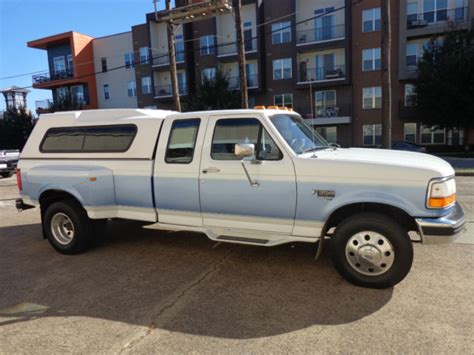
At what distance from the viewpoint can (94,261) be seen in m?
5.25

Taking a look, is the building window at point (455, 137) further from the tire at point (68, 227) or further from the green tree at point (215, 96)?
the tire at point (68, 227)

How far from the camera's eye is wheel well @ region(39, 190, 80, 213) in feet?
18.6

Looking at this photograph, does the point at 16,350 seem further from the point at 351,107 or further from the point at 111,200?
the point at 351,107

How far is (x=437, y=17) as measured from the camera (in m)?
26.6

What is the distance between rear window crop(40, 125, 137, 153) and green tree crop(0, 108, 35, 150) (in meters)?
37.2

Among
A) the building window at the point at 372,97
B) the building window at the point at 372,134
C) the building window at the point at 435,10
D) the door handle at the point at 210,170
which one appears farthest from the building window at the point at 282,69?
the door handle at the point at 210,170

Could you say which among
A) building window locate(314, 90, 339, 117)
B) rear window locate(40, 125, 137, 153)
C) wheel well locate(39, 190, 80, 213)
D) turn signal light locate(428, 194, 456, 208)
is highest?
building window locate(314, 90, 339, 117)

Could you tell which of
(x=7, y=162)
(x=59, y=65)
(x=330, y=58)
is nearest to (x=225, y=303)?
(x=7, y=162)

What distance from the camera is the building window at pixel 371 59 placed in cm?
2756

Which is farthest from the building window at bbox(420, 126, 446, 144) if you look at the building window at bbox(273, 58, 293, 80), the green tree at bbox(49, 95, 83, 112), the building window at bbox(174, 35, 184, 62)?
the green tree at bbox(49, 95, 83, 112)

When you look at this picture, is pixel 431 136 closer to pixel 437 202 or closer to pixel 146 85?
pixel 146 85

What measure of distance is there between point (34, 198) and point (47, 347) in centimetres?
337

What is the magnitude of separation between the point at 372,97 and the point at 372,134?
2927mm

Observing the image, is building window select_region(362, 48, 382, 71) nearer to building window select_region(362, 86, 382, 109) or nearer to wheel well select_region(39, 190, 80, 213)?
building window select_region(362, 86, 382, 109)
